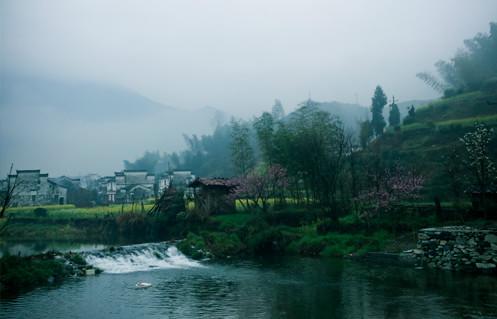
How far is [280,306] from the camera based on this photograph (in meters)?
18.1

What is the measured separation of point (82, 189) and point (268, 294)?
74664mm

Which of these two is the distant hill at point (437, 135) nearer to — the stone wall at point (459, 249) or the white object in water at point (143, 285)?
the stone wall at point (459, 249)

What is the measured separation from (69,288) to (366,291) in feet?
50.2

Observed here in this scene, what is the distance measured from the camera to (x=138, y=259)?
31.9 m

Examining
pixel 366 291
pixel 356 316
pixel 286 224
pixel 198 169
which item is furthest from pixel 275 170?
pixel 198 169

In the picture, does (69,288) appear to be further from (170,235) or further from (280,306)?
(170,235)

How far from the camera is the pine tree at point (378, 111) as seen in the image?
82562 millimetres

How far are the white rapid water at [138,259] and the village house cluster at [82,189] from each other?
36.2 metres

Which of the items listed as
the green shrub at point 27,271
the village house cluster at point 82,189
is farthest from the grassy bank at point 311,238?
the village house cluster at point 82,189

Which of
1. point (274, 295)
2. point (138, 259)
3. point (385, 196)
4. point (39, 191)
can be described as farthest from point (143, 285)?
point (39, 191)

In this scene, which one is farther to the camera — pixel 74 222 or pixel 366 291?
pixel 74 222

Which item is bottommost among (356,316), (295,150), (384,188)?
(356,316)

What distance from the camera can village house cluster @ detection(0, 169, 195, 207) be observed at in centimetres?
8306

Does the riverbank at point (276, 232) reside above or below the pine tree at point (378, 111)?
below
